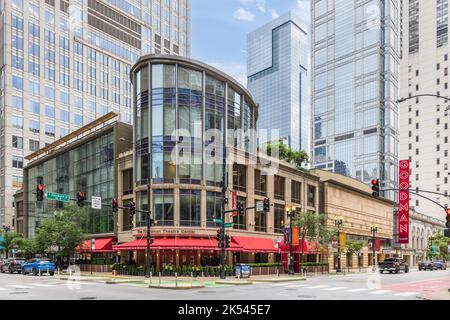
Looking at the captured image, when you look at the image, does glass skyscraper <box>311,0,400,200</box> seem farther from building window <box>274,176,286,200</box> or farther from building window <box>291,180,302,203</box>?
building window <box>274,176,286,200</box>

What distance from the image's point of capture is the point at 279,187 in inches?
2499

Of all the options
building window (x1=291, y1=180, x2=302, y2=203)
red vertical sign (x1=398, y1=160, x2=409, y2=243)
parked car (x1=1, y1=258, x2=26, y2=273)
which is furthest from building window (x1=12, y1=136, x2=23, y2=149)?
red vertical sign (x1=398, y1=160, x2=409, y2=243)

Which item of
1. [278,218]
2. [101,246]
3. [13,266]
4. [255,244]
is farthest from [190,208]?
[13,266]

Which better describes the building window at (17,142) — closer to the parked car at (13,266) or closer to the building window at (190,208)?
the parked car at (13,266)

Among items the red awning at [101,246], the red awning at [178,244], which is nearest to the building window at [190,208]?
the red awning at [178,244]

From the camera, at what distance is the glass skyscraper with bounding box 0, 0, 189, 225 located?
10275cm

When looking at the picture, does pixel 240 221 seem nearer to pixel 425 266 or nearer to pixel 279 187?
pixel 279 187

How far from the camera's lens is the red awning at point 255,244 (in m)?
53.1

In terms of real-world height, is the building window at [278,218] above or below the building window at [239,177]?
below

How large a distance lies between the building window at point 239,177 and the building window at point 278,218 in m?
7.51

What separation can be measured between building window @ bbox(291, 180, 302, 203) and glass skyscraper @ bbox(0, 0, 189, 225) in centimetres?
5161

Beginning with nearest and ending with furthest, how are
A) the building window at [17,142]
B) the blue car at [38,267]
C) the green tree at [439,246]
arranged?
A: the blue car at [38,267]
the building window at [17,142]
the green tree at [439,246]

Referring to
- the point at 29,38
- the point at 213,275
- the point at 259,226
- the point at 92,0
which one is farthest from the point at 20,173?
the point at 213,275

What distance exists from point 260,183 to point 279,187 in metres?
4.52
